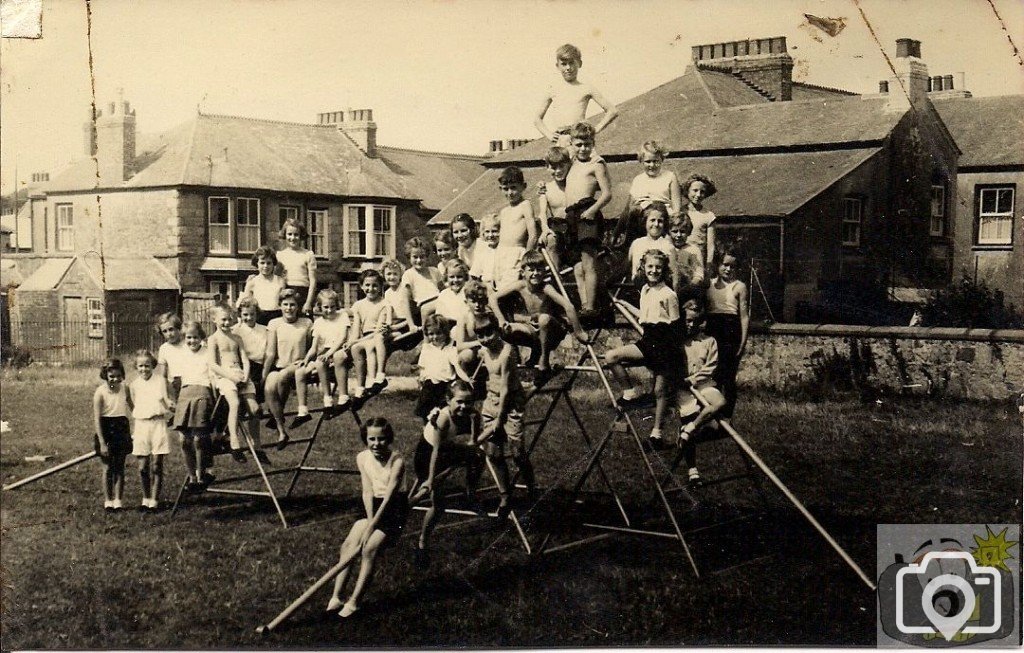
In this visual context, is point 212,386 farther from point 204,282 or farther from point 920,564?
point 920,564

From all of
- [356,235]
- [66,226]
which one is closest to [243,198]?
[356,235]

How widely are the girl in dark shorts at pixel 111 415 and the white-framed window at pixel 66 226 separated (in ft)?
4.13

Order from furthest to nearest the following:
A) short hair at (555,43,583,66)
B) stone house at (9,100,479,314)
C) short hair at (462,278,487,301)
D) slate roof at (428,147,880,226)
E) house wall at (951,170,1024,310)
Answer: slate roof at (428,147,880,226)
house wall at (951,170,1024,310)
stone house at (9,100,479,314)
short hair at (555,43,583,66)
short hair at (462,278,487,301)

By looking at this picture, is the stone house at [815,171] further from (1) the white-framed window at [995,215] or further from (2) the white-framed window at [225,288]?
(2) the white-framed window at [225,288]

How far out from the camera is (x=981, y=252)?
9.30 meters

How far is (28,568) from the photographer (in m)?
6.59

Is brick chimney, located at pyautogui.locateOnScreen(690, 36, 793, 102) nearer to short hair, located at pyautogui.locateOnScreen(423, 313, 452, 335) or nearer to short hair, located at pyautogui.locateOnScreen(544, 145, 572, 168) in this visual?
short hair, located at pyautogui.locateOnScreen(544, 145, 572, 168)

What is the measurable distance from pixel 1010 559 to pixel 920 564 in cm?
74

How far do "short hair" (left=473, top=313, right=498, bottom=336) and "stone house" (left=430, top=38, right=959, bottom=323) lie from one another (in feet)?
10.1

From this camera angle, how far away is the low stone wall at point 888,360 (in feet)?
32.4

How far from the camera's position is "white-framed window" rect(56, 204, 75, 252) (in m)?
7.78

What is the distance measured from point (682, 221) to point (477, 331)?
4.98ft

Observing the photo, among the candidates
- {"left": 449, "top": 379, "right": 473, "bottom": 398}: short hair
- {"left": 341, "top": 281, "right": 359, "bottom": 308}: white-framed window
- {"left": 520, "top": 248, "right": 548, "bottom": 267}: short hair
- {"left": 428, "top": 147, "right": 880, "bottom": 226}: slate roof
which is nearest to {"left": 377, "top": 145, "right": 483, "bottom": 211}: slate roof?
{"left": 341, "top": 281, "right": 359, "bottom": 308}: white-framed window

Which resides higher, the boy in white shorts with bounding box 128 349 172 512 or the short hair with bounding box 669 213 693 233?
the short hair with bounding box 669 213 693 233
